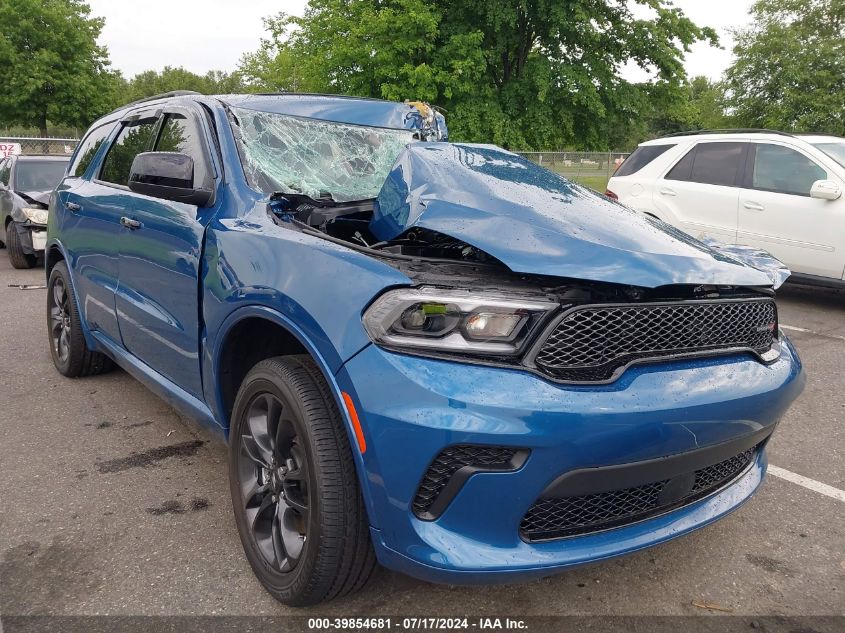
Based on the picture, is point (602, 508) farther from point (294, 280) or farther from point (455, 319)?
point (294, 280)

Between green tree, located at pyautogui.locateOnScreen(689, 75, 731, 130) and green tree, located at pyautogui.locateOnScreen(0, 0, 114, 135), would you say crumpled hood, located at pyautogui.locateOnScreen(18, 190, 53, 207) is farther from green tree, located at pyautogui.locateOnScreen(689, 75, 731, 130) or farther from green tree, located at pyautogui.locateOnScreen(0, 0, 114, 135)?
green tree, located at pyautogui.locateOnScreen(0, 0, 114, 135)

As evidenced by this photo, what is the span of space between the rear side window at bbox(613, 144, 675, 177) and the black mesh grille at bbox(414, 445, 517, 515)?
7411 mm

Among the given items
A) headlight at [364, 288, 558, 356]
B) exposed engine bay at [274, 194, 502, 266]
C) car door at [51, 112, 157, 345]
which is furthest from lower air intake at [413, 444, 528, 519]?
car door at [51, 112, 157, 345]

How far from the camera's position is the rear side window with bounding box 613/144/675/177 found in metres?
8.26

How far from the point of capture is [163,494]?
296cm

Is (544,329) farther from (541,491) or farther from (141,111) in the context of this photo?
(141,111)

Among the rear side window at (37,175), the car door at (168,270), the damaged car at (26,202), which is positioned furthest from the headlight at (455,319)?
the rear side window at (37,175)

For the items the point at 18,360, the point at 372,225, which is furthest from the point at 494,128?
the point at 372,225

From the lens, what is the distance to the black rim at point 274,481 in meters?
2.14

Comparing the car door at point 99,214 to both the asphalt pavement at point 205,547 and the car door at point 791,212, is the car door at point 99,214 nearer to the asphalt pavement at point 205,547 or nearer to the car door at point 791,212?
the asphalt pavement at point 205,547

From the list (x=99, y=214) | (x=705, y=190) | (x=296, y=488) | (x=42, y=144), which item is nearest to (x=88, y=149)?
(x=99, y=214)

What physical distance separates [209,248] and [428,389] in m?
1.27

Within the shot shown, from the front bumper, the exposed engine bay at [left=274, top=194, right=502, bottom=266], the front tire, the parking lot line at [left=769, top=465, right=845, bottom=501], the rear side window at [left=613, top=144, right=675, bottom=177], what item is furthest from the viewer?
the rear side window at [left=613, top=144, right=675, bottom=177]

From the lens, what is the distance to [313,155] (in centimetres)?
307
